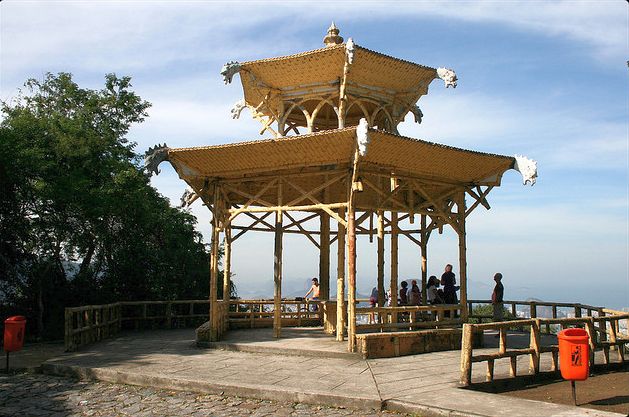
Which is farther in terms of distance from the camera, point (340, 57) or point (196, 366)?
point (340, 57)

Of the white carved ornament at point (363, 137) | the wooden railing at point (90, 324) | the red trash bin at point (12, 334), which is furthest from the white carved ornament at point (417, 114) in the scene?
the red trash bin at point (12, 334)

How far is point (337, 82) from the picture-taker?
1421 centimetres

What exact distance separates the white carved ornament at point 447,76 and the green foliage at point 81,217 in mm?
10994

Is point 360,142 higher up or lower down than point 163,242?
higher up

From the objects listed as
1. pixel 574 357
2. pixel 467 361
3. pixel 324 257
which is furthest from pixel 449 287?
pixel 574 357

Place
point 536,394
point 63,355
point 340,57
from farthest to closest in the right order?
point 340,57 → point 63,355 → point 536,394

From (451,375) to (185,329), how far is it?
1113 centimetres

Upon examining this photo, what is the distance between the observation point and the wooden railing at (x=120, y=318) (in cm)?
1340

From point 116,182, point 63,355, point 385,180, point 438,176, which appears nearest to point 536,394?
point 438,176

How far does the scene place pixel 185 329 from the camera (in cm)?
1830

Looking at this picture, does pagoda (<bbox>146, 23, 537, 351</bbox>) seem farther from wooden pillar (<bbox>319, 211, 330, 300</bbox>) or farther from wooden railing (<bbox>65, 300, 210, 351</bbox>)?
wooden railing (<bbox>65, 300, 210, 351</bbox>)

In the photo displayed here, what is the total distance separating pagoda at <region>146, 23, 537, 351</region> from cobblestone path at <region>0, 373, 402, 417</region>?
12.6 ft

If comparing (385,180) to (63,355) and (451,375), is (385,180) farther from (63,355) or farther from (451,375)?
(63,355)

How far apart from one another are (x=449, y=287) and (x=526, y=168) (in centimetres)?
401
